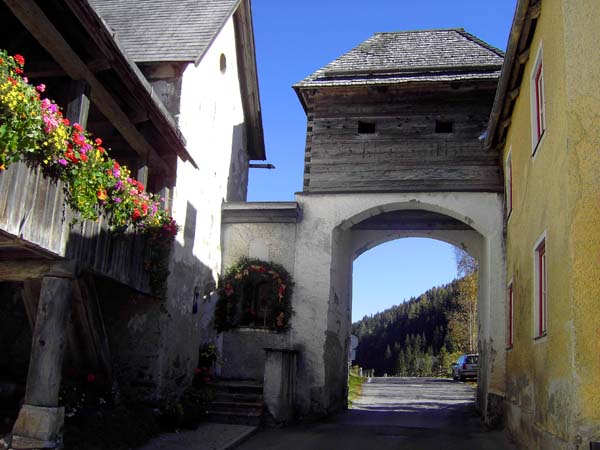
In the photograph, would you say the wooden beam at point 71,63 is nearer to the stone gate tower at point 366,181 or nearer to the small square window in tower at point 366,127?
the stone gate tower at point 366,181

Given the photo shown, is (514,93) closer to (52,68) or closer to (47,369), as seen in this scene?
(52,68)

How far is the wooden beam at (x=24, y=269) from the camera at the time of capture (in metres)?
8.70

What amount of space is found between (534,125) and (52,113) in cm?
688

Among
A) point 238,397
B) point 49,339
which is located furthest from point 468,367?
point 49,339

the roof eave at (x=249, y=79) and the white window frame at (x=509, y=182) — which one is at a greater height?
the roof eave at (x=249, y=79)

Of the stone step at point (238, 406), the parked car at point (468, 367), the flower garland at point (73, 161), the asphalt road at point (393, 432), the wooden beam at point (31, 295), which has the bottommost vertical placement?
the asphalt road at point (393, 432)

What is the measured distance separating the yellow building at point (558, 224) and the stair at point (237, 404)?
478 cm

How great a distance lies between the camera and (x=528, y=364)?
32.8ft

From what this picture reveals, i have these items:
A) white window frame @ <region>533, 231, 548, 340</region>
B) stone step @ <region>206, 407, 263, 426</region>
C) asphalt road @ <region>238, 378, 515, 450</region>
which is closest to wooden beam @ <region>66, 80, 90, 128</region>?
asphalt road @ <region>238, 378, 515, 450</region>

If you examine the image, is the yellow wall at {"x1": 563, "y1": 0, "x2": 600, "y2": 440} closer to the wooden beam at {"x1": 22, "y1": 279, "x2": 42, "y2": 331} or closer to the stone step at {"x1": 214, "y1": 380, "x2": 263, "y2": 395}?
the wooden beam at {"x1": 22, "y1": 279, "x2": 42, "y2": 331}

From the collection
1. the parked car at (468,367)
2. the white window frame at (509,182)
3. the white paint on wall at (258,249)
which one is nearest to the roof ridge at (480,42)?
the white window frame at (509,182)

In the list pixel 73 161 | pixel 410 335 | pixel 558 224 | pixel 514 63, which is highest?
pixel 514 63

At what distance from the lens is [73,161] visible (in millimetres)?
8203

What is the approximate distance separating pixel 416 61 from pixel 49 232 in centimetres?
1120
